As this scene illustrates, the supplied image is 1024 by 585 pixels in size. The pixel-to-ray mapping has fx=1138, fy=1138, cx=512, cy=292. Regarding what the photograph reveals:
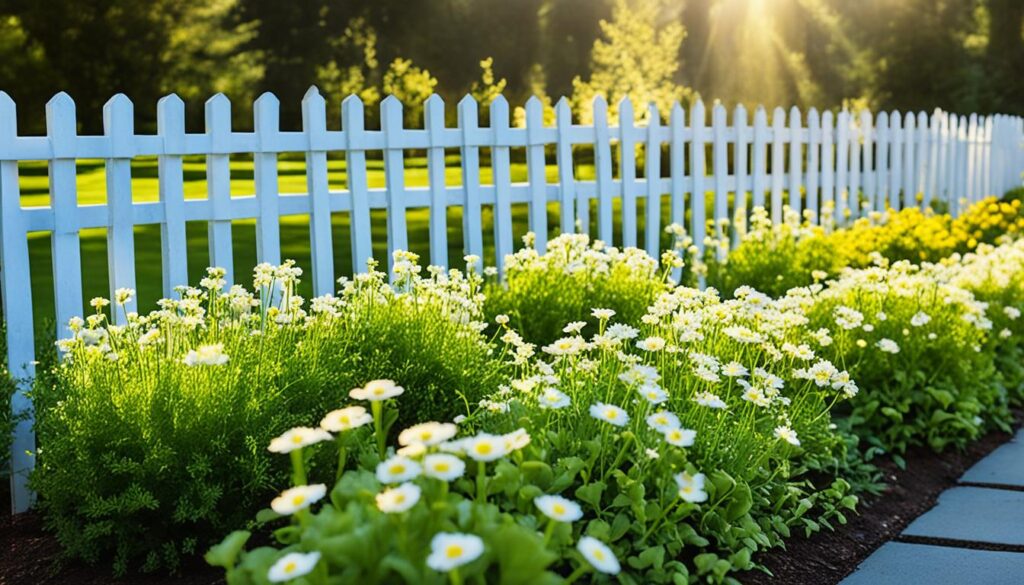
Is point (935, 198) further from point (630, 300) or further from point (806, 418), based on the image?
point (806, 418)

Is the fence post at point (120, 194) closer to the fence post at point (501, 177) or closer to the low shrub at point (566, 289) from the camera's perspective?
the low shrub at point (566, 289)

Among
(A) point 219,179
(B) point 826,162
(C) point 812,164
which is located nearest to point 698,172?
(C) point 812,164

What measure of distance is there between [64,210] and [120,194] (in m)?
0.23

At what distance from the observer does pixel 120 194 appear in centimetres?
424

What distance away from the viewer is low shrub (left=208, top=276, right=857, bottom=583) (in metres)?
2.12

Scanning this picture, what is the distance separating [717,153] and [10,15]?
2217 centimetres

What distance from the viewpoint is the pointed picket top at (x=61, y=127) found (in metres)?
3.97

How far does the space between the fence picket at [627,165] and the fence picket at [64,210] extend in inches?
141

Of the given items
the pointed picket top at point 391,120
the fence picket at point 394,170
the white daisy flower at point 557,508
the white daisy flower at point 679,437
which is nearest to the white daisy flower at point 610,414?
the white daisy flower at point 679,437

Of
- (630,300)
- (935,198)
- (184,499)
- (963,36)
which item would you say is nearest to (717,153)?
(630,300)

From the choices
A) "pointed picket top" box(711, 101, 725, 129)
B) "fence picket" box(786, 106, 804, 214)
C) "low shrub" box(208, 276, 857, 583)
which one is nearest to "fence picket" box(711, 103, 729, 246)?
"pointed picket top" box(711, 101, 725, 129)

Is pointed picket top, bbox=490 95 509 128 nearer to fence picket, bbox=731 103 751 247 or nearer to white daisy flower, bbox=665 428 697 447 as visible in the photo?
fence picket, bbox=731 103 751 247

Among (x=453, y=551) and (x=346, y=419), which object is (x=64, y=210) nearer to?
(x=346, y=419)

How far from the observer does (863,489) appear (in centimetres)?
414
